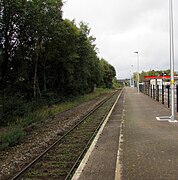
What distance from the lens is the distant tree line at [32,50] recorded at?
20.6m

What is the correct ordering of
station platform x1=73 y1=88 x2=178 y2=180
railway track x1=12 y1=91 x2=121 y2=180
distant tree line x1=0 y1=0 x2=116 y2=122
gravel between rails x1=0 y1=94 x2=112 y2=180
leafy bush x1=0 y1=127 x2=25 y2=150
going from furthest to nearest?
distant tree line x1=0 y1=0 x2=116 y2=122, leafy bush x1=0 y1=127 x2=25 y2=150, gravel between rails x1=0 y1=94 x2=112 y2=180, railway track x1=12 y1=91 x2=121 y2=180, station platform x1=73 y1=88 x2=178 y2=180

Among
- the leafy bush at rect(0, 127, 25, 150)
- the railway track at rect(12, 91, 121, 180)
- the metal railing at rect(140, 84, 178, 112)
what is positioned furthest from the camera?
the metal railing at rect(140, 84, 178, 112)

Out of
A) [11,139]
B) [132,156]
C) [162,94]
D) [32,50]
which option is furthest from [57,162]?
[32,50]

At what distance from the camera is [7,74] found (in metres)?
23.1

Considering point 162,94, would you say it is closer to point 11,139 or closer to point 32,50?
point 32,50

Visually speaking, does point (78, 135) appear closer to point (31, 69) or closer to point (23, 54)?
point (23, 54)

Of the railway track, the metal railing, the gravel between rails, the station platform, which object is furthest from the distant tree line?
the metal railing

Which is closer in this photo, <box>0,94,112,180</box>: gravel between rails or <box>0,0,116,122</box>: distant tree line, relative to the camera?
<box>0,94,112,180</box>: gravel between rails

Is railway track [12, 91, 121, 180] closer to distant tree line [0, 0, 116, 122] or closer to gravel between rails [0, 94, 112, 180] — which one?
gravel between rails [0, 94, 112, 180]

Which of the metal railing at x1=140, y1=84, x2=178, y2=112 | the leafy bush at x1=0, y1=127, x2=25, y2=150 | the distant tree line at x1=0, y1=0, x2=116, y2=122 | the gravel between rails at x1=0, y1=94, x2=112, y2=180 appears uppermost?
the distant tree line at x1=0, y1=0, x2=116, y2=122

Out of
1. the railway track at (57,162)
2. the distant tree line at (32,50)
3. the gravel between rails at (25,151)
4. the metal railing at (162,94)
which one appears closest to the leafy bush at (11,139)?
the gravel between rails at (25,151)

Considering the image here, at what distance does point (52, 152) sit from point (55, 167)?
1.65 m

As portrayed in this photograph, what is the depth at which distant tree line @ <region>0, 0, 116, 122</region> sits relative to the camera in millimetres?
20609

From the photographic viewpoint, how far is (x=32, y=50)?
2595 cm
